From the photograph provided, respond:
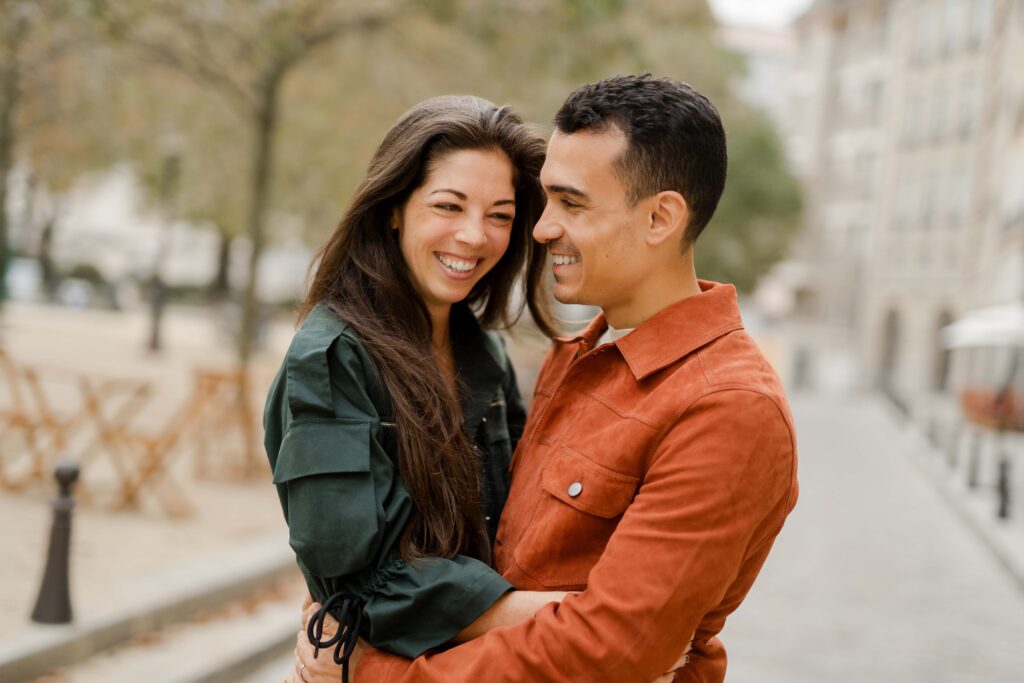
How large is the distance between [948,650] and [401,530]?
662 centimetres

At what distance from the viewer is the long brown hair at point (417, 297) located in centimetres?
223

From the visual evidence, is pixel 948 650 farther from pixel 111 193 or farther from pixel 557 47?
pixel 111 193

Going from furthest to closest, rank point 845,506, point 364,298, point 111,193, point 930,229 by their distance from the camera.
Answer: point 111,193, point 930,229, point 845,506, point 364,298

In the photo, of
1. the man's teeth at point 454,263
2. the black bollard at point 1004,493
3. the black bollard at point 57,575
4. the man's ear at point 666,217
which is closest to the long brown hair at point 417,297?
the man's teeth at point 454,263

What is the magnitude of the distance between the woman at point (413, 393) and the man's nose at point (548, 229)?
0.32 metres

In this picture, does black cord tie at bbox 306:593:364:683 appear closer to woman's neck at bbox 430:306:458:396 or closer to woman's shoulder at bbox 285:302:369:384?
woman's shoulder at bbox 285:302:369:384

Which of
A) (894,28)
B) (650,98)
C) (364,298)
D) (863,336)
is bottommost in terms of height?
(863,336)

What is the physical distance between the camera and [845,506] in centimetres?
1446

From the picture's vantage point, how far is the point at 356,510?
2.05 m

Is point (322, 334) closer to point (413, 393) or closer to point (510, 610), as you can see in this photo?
point (413, 393)

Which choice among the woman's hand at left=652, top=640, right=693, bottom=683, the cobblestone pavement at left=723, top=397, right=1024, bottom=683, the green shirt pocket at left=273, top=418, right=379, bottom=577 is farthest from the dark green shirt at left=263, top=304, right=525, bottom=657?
the cobblestone pavement at left=723, top=397, right=1024, bottom=683

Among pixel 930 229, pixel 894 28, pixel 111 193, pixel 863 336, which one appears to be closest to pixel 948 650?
pixel 930 229

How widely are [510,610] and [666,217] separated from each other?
846 mm

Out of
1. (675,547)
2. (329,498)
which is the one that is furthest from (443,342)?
(675,547)
